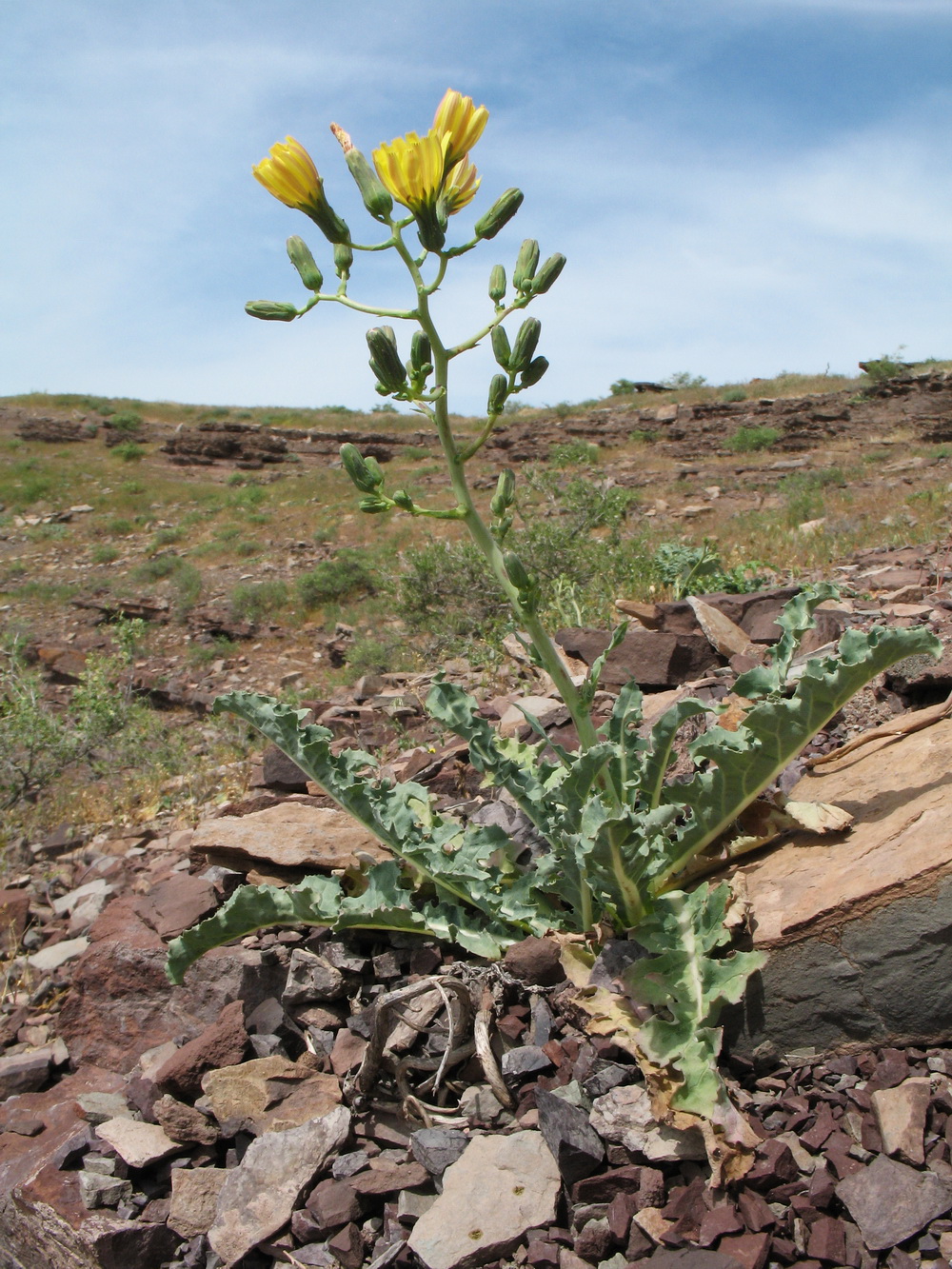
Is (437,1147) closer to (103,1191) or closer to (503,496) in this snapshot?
(103,1191)

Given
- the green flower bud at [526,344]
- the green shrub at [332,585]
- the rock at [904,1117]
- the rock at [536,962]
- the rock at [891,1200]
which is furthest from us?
the green shrub at [332,585]

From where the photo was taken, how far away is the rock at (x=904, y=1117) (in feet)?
5.63

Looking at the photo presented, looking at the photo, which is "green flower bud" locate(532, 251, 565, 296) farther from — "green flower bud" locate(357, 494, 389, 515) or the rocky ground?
the rocky ground

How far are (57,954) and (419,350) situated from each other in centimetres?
278

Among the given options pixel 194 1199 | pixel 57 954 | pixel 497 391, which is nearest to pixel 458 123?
pixel 497 391

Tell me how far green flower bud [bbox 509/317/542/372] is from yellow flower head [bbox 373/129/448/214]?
0.36 meters

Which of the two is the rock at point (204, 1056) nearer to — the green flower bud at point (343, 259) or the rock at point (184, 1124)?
the rock at point (184, 1124)

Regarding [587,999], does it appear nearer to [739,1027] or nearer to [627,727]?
[739,1027]

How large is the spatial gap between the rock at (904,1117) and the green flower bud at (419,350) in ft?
6.36

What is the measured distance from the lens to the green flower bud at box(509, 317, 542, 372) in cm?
218

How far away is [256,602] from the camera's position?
13109mm

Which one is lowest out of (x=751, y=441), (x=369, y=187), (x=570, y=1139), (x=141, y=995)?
(x=141, y=995)

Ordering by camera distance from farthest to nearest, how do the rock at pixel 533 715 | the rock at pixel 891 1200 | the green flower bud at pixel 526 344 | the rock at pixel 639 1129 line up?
the rock at pixel 533 715 → the green flower bud at pixel 526 344 → the rock at pixel 639 1129 → the rock at pixel 891 1200

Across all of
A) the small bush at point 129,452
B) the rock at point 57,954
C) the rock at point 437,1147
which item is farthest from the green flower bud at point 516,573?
the small bush at point 129,452
